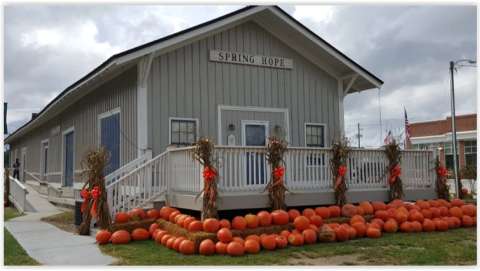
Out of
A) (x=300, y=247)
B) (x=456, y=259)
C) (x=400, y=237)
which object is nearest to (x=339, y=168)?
(x=400, y=237)

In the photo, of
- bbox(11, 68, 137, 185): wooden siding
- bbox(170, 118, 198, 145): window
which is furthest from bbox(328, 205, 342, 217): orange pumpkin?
bbox(11, 68, 137, 185): wooden siding

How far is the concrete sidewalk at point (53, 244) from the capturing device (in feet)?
26.0

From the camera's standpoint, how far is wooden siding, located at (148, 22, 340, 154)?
40.1 ft

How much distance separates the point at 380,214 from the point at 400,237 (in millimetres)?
1054

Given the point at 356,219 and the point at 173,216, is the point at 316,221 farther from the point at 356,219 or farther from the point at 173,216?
the point at 173,216

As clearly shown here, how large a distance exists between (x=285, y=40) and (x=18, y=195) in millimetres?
10166

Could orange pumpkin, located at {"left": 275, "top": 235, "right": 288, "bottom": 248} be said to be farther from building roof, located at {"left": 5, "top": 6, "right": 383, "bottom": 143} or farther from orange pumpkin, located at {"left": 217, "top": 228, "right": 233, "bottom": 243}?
building roof, located at {"left": 5, "top": 6, "right": 383, "bottom": 143}

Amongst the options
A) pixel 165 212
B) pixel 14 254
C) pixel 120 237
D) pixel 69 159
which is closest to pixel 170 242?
pixel 120 237

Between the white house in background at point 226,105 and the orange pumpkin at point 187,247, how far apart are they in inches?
60.6

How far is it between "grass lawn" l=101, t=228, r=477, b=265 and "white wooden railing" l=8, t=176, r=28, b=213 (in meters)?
7.93

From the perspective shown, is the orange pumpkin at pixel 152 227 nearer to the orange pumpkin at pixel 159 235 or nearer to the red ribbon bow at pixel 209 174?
the orange pumpkin at pixel 159 235

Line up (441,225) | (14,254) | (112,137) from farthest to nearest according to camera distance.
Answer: (112,137) < (441,225) < (14,254)

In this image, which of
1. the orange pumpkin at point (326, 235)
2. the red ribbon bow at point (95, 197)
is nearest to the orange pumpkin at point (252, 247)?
the orange pumpkin at point (326, 235)

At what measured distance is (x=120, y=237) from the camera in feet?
30.7
